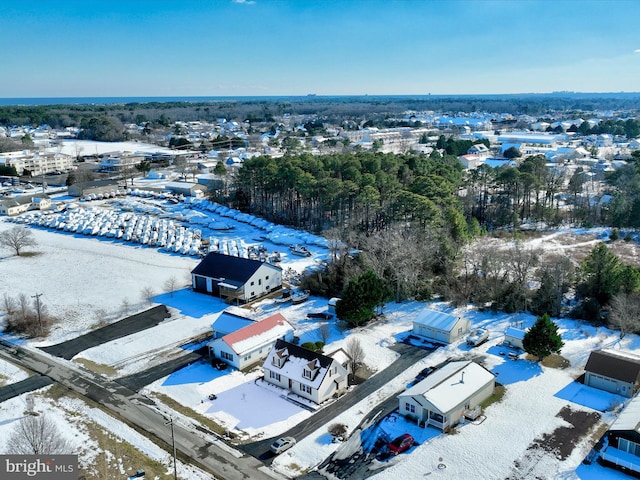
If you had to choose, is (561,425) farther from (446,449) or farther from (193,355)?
(193,355)

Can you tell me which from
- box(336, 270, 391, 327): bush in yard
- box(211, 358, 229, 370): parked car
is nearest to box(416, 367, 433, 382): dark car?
box(336, 270, 391, 327): bush in yard

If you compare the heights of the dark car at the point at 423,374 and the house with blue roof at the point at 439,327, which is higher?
the house with blue roof at the point at 439,327

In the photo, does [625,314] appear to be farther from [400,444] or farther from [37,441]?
[37,441]

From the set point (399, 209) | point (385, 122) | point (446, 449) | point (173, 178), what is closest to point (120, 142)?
point (173, 178)

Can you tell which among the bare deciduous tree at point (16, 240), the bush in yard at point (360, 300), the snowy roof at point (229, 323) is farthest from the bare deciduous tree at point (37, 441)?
the bare deciduous tree at point (16, 240)

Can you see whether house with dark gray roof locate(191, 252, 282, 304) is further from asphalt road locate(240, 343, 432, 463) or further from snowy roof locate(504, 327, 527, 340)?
snowy roof locate(504, 327, 527, 340)

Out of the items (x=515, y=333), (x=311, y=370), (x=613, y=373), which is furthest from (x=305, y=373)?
(x=613, y=373)

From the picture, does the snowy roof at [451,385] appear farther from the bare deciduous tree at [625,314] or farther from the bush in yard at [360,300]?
the bare deciduous tree at [625,314]
